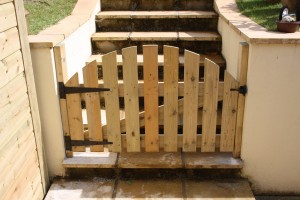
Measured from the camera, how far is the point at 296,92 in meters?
3.03

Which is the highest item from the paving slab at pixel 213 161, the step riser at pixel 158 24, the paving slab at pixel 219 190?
the step riser at pixel 158 24

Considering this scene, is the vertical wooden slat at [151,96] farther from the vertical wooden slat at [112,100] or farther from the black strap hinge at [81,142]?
the black strap hinge at [81,142]

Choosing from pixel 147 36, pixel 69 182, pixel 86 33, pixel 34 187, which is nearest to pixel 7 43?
pixel 34 187

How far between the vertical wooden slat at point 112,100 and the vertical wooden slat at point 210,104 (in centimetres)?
78

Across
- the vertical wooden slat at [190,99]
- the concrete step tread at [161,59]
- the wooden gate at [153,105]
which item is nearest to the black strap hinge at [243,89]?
the wooden gate at [153,105]

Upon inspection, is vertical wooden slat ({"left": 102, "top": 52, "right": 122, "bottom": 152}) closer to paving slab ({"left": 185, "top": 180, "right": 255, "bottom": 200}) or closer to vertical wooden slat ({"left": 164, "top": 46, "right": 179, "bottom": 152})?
vertical wooden slat ({"left": 164, "top": 46, "right": 179, "bottom": 152})

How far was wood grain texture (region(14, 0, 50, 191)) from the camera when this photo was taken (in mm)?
2730

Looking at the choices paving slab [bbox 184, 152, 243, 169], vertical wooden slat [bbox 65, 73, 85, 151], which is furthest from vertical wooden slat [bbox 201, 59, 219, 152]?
vertical wooden slat [bbox 65, 73, 85, 151]

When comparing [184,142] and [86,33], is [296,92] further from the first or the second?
[86,33]

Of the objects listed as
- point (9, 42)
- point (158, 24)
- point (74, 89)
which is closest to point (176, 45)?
point (158, 24)

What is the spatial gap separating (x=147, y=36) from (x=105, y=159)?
172 cm

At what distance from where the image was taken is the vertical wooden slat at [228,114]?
3.08 meters

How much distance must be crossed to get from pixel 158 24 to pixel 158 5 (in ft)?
1.50

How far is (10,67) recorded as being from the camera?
8.39 feet
